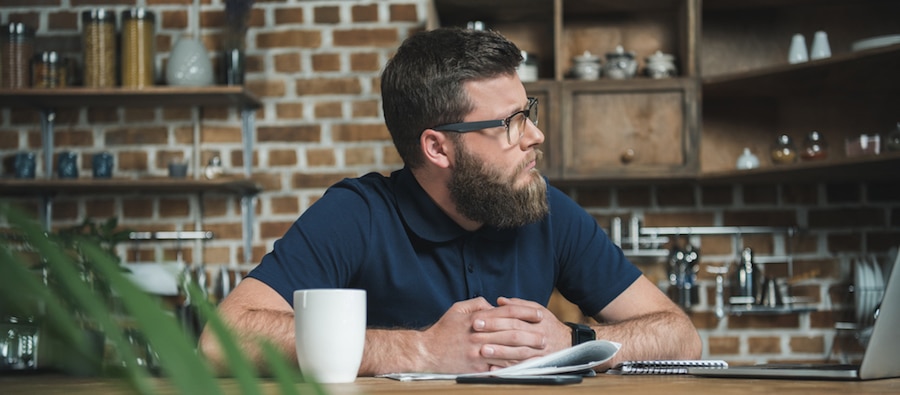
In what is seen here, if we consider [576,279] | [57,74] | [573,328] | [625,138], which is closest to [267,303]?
[573,328]

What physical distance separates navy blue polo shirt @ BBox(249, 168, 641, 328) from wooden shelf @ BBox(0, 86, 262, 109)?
146cm

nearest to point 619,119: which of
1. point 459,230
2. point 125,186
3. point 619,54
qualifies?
point 619,54

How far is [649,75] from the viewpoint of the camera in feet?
10.8

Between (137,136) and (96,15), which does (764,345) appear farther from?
(96,15)

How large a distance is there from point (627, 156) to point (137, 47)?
1.70m

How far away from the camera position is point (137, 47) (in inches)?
131

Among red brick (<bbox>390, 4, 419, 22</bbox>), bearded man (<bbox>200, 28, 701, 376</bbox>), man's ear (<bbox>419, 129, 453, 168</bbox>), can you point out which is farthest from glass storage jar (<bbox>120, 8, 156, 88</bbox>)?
man's ear (<bbox>419, 129, 453, 168</bbox>)

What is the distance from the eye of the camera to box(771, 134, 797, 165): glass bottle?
317cm

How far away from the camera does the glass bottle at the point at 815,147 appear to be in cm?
313

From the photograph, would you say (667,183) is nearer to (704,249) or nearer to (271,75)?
(704,249)

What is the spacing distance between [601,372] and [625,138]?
6.06ft

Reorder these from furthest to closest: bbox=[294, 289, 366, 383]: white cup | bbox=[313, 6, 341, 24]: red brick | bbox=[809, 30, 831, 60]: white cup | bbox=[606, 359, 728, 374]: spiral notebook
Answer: bbox=[313, 6, 341, 24]: red brick, bbox=[809, 30, 831, 60]: white cup, bbox=[606, 359, 728, 374]: spiral notebook, bbox=[294, 289, 366, 383]: white cup

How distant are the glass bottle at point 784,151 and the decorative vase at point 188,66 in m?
1.93

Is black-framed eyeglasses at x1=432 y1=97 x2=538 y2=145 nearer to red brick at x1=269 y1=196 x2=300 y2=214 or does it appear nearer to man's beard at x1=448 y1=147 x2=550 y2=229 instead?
man's beard at x1=448 y1=147 x2=550 y2=229
